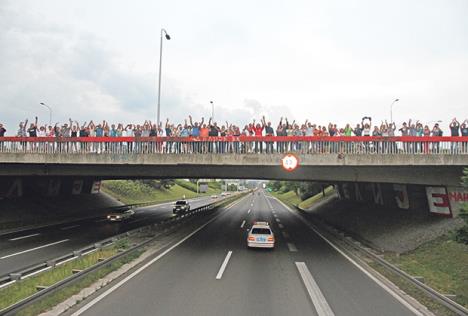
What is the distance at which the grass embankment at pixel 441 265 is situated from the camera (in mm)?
12773

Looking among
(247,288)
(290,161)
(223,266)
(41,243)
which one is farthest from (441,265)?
(41,243)

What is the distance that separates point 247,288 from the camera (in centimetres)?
1193

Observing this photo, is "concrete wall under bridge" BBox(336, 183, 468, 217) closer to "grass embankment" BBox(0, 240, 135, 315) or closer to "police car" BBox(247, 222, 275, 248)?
"police car" BBox(247, 222, 275, 248)

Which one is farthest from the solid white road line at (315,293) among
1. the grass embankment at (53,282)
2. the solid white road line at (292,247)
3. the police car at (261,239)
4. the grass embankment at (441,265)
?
the grass embankment at (53,282)

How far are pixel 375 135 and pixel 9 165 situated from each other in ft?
76.4

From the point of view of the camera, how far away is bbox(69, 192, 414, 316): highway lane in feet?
31.8

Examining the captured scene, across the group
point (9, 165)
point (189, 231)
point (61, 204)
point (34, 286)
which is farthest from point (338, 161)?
point (61, 204)

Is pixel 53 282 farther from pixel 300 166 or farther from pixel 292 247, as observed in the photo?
pixel 300 166

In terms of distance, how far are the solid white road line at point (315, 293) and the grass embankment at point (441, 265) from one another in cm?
402

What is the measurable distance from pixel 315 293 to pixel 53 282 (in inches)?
324

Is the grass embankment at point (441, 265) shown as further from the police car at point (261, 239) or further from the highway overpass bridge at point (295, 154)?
the police car at point (261, 239)

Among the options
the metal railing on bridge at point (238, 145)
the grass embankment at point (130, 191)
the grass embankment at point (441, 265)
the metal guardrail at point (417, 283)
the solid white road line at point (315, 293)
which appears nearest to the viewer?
the metal guardrail at point (417, 283)

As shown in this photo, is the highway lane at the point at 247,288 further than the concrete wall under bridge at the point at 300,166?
No

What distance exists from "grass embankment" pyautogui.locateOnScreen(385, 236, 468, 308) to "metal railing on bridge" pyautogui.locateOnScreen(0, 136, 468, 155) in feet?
15.9
